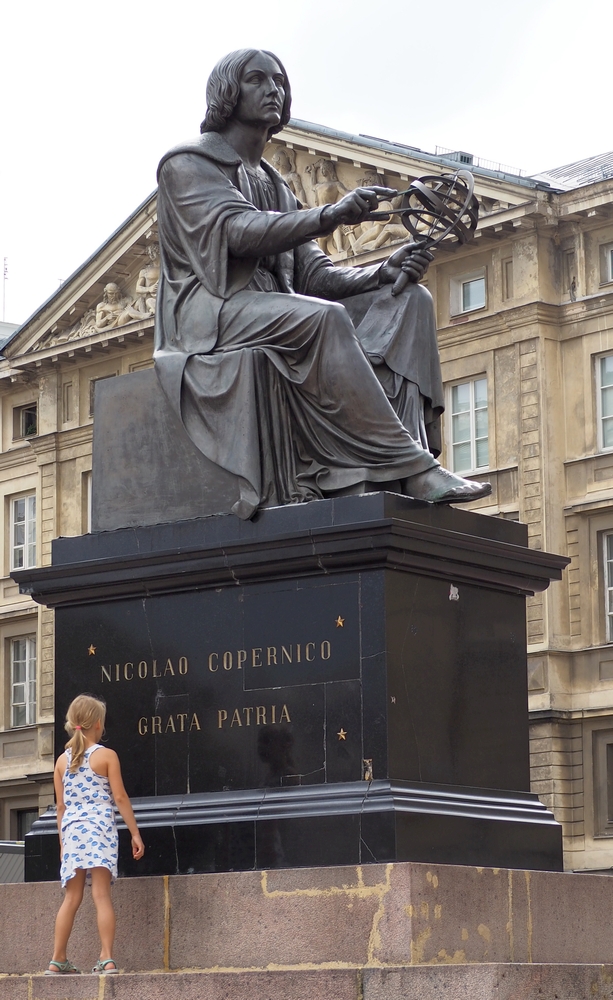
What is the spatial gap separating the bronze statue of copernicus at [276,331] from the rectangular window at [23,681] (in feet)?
107

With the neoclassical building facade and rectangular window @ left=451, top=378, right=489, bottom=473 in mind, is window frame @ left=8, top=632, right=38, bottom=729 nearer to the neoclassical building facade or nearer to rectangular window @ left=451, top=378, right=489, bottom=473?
the neoclassical building facade

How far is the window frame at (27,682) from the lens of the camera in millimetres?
41531

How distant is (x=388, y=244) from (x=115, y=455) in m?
28.0

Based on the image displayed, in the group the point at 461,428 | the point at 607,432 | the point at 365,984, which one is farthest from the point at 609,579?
the point at 365,984

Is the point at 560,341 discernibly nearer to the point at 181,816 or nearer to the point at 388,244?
the point at 388,244

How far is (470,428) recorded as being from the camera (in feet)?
115

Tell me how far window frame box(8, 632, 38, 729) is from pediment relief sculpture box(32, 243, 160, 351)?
642 cm

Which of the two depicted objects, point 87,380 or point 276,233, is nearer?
point 276,233

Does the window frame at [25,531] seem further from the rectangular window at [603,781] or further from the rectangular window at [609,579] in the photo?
the rectangular window at [603,781]

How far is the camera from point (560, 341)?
3469 centimetres

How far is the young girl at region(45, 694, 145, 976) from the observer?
25.8 ft

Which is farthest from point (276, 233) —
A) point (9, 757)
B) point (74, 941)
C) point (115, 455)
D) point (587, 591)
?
point (9, 757)

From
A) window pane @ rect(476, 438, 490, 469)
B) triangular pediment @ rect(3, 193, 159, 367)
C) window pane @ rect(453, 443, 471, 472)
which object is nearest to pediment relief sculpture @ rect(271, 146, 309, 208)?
triangular pediment @ rect(3, 193, 159, 367)

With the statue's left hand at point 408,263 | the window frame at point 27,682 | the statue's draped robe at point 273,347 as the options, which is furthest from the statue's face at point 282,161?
the statue's left hand at point 408,263
